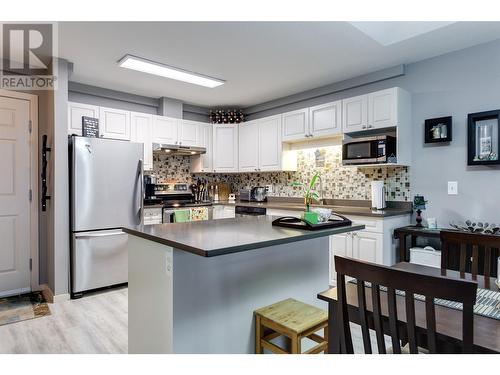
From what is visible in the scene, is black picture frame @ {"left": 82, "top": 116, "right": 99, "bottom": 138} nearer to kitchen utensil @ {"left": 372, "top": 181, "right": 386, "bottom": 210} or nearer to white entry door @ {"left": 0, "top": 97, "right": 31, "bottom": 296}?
white entry door @ {"left": 0, "top": 97, "right": 31, "bottom": 296}

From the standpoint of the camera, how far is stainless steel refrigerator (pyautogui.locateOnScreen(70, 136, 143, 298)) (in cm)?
337

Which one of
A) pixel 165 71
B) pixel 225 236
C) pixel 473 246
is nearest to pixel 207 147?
pixel 165 71

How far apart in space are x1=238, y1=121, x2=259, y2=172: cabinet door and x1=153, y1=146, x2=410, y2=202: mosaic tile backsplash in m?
0.35

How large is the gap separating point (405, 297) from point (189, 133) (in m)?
4.40

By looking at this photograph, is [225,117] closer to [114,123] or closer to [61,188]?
[114,123]

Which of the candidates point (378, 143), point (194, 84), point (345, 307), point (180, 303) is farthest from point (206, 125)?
point (345, 307)

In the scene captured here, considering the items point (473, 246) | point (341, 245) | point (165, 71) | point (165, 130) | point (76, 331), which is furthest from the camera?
point (165, 130)

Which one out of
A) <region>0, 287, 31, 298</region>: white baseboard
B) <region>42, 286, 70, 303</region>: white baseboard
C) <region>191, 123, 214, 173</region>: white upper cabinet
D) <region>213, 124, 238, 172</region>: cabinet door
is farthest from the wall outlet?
<region>0, 287, 31, 298</region>: white baseboard

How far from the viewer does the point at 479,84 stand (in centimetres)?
301

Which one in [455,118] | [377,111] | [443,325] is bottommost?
[443,325]

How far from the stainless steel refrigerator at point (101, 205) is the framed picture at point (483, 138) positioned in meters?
3.55

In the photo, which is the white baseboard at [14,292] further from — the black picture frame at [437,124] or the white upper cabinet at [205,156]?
the black picture frame at [437,124]

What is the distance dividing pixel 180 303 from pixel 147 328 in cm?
37

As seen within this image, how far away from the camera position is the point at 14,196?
3.51 meters
